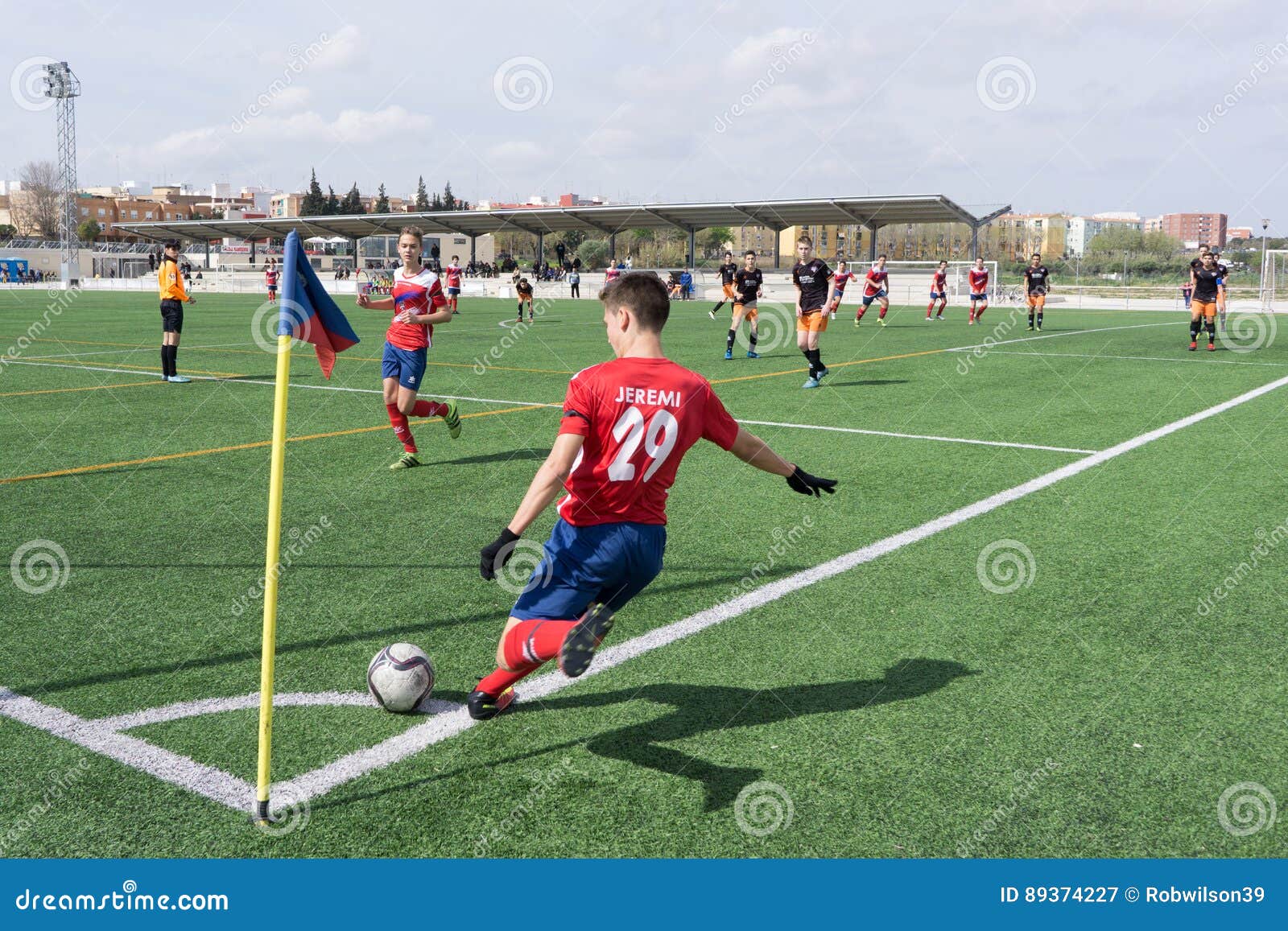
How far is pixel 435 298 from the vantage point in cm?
933

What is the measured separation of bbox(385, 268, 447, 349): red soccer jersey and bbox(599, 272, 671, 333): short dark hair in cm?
574

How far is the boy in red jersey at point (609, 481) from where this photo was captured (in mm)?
3510

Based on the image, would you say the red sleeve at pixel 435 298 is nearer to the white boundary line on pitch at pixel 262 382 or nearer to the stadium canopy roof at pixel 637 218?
the white boundary line on pitch at pixel 262 382

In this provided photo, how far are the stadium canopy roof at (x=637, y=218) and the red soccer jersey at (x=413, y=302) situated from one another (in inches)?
1303

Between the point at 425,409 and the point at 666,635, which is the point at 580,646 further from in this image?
the point at 425,409

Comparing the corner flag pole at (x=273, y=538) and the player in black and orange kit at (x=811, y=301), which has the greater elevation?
the player in black and orange kit at (x=811, y=301)

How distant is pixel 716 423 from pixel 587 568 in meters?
0.70

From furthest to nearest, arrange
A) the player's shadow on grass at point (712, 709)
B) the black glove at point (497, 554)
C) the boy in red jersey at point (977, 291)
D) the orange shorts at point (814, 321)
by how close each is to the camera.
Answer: the boy in red jersey at point (977, 291) → the orange shorts at point (814, 321) → the player's shadow on grass at point (712, 709) → the black glove at point (497, 554)

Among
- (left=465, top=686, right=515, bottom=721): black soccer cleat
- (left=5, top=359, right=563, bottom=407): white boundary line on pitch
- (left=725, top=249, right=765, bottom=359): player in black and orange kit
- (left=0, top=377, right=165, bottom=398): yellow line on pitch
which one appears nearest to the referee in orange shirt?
(left=0, top=377, right=165, bottom=398): yellow line on pitch

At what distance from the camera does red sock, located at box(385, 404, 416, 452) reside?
9.17 meters

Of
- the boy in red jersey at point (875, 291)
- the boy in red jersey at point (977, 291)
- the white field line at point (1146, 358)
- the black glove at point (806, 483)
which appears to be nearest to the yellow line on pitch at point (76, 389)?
the black glove at point (806, 483)

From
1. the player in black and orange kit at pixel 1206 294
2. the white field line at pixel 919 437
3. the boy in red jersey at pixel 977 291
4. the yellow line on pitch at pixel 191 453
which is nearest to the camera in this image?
the yellow line on pitch at pixel 191 453

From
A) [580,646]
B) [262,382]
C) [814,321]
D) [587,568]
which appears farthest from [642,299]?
[262,382]

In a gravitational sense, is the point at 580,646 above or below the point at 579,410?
below
